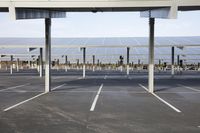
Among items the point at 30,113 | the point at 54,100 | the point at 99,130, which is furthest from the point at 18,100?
the point at 99,130

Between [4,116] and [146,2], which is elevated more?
[146,2]

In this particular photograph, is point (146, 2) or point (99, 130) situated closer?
point (99, 130)

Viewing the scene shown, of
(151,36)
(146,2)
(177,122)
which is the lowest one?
(177,122)

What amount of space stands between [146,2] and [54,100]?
21.7 feet

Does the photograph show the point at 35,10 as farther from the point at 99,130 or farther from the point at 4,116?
the point at 99,130

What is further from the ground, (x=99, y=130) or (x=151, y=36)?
(x=151, y=36)

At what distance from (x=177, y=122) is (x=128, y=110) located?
124 inches

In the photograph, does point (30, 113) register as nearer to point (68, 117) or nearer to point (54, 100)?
point (68, 117)

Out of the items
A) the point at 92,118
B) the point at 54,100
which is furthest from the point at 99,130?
the point at 54,100

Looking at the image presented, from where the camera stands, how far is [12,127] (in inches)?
444

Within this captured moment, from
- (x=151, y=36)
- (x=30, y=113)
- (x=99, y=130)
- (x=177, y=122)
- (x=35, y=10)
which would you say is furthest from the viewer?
(x=151, y=36)

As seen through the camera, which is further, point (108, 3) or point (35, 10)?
point (35, 10)

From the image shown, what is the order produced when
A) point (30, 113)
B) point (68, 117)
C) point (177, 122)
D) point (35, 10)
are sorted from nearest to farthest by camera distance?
1. point (177, 122)
2. point (68, 117)
3. point (30, 113)
4. point (35, 10)

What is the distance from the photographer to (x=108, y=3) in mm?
18031
